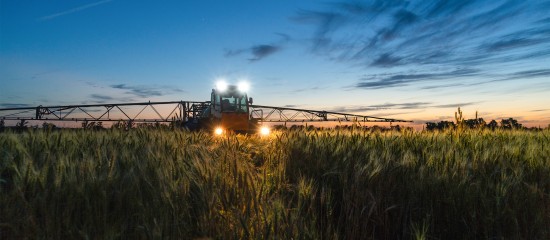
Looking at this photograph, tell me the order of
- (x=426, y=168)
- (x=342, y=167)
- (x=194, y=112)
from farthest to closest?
(x=194, y=112)
(x=342, y=167)
(x=426, y=168)

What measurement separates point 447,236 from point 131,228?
2.74 m

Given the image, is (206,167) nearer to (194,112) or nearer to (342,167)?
(342,167)

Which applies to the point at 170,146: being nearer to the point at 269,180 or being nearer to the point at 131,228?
the point at 269,180

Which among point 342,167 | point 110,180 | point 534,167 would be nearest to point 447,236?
point 342,167

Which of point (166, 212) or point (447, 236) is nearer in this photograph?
point (166, 212)

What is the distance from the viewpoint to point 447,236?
355cm

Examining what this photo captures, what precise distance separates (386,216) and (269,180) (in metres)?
1.41

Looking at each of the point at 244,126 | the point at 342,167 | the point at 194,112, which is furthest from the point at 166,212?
the point at 194,112

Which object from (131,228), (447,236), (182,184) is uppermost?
(182,184)

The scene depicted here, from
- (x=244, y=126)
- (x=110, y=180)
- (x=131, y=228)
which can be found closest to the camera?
(x=131, y=228)

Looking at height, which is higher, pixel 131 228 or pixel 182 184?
pixel 182 184

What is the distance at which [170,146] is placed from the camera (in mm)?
5402

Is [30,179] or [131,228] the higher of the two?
[30,179]

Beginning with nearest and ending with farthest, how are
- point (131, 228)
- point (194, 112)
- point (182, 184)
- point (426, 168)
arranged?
point (131, 228), point (182, 184), point (426, 168), point (194, 112)
